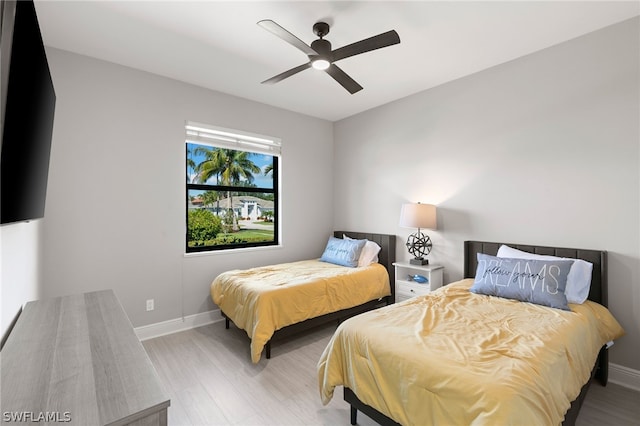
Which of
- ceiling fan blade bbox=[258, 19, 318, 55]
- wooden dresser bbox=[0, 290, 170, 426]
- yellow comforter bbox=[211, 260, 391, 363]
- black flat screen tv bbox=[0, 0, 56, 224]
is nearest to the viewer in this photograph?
wooden dresser bbox=[0, 290, 170, 426]

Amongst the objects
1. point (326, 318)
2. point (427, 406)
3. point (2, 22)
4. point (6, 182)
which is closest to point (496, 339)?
point (427, 406)

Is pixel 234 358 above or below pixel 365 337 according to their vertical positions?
below

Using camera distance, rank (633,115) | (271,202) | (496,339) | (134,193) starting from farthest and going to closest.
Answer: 1. (271,202)
2. (134,193)
3. (633,115)
4. (496,339)

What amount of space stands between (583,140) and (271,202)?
3477 mm

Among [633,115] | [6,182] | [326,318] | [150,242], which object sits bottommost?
[326,318]

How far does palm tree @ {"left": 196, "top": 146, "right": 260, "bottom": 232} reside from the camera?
150 inches

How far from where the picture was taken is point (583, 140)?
99.6 inches

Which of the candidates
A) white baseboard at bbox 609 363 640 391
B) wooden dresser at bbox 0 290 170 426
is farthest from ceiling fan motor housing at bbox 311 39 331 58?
white baseboard at bbox 609 363 640 391

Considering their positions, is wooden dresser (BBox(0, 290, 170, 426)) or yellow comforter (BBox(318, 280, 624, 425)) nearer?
wooden dresser (BBox(0, 290, 170, 426))

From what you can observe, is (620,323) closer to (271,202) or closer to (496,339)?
(496,339)

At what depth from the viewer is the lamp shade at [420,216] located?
10.9 feet

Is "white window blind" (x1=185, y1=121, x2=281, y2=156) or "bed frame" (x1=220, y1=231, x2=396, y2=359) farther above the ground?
"white window blind" (x1=185, y1=121, x2=281, y2=156)

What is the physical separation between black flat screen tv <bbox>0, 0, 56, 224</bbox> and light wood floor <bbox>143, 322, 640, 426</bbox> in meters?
1.57

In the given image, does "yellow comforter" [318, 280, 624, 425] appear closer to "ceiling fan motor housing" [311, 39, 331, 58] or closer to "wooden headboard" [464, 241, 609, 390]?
"wooden headboard" [464, 241, 609, 390]
